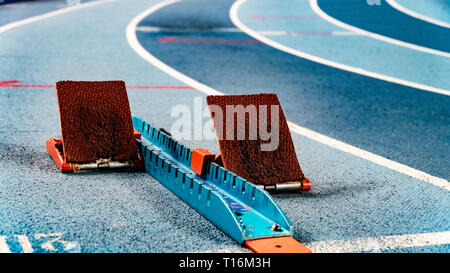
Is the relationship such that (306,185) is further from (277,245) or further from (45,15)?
(45,15)

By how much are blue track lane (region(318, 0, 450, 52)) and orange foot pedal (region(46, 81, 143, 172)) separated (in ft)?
27.7

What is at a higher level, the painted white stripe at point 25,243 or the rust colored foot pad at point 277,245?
the painted white stripe at point 25,243

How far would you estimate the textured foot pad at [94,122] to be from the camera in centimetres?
472

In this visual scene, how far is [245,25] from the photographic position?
14.0 metres

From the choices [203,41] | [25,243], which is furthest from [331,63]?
[25,243]

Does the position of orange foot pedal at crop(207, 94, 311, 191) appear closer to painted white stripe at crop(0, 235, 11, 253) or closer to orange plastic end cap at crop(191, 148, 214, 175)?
orange plastic end cap at crop(191, 148, 214, 175)

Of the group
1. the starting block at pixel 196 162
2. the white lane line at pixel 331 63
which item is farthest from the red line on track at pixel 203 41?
the starting block at pixel 196 162

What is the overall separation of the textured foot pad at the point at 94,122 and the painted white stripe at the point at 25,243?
1.31 meters

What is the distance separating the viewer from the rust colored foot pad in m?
3.28

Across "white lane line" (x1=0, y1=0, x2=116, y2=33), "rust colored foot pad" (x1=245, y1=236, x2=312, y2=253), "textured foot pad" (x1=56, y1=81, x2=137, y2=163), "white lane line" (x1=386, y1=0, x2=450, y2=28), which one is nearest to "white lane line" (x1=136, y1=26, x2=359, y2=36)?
"white lane line" (x1=386, y1=0, x2=450, y2=28)

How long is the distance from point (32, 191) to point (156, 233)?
1.16 metres

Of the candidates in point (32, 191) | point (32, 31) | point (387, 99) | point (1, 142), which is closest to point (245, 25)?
point (32, 31)

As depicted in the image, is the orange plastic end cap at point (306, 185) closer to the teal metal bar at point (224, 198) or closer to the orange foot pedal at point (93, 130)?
the teal metal bar at point (224, 198)
